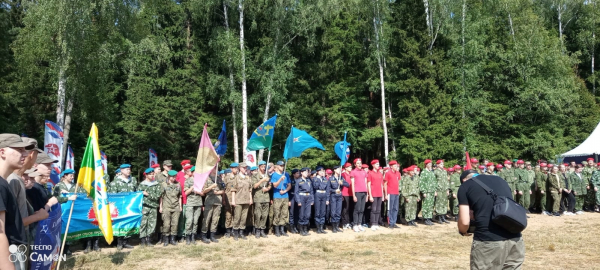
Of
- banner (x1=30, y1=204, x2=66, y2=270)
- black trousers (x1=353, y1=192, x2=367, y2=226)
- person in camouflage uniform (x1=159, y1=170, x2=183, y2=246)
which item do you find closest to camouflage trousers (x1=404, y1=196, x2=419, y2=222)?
black trousers (x1=353, y1=192, x2=367, y2=226)

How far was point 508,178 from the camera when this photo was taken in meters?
15.1

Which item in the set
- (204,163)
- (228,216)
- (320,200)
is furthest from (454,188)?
(204,163)

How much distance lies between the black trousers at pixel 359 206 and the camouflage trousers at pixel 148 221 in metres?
5.39

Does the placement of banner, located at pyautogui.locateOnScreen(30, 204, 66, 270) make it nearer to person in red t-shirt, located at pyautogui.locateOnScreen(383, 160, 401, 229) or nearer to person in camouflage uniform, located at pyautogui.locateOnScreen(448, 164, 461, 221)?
person in red t-shirt, located at pyautogui.locateOnScreen(383, 160, 401, 229)

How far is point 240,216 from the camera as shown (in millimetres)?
10758

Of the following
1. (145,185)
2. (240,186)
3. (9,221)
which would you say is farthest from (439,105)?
(9,221)

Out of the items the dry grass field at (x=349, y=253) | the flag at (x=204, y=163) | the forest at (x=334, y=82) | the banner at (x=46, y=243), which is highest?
the forest at (x=334, y=82)

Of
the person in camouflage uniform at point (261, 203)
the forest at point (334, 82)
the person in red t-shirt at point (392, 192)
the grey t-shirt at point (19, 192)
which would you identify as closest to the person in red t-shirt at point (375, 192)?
the person in red t-shirt at point (392, 192)

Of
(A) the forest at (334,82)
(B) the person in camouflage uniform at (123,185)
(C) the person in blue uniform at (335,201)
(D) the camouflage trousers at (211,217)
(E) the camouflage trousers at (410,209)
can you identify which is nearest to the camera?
(B) the person in camouflage uniform at (123,185)

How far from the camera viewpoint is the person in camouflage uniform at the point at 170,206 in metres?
9.67

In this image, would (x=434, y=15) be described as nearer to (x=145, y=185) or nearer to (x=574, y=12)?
(x=574, y=12)

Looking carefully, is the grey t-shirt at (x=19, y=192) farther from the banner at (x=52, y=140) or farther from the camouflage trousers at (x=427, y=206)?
the banner at (x=52, y=140)

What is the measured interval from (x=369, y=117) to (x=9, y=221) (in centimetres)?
2776

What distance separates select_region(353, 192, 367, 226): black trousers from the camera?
12055mm
